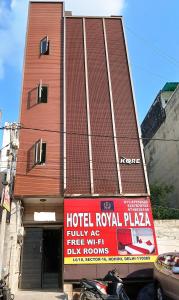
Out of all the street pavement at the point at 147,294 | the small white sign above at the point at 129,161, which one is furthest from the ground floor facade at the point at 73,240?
the small white sign above at the point at 129,161

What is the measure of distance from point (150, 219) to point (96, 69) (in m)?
9.84

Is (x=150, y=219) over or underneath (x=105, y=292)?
over

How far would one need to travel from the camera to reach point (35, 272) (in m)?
16.7

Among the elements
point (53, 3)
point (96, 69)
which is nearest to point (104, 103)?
point (96, 69)

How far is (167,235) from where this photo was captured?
16.8m

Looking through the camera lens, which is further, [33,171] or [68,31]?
[68,31]

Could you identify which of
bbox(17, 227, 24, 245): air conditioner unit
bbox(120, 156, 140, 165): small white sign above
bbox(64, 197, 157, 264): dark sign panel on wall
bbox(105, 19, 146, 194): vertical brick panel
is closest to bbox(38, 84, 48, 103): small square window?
bbox(105, 19, 146, 194): vertical brick panel

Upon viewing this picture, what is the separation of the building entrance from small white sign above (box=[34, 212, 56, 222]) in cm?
57

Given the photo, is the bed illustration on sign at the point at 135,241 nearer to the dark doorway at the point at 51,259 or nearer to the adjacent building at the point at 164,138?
the dark doorway at the point at 51,259

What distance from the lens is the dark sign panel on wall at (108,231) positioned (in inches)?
609

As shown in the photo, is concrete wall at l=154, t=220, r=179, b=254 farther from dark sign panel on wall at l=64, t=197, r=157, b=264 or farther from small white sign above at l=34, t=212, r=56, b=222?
small white sign above at l=34, t=212, r=56, b=222

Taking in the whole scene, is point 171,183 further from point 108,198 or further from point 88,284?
point 88,284

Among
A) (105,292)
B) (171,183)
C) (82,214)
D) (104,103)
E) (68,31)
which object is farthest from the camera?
(171,183)

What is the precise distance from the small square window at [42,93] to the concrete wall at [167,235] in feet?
31.0
